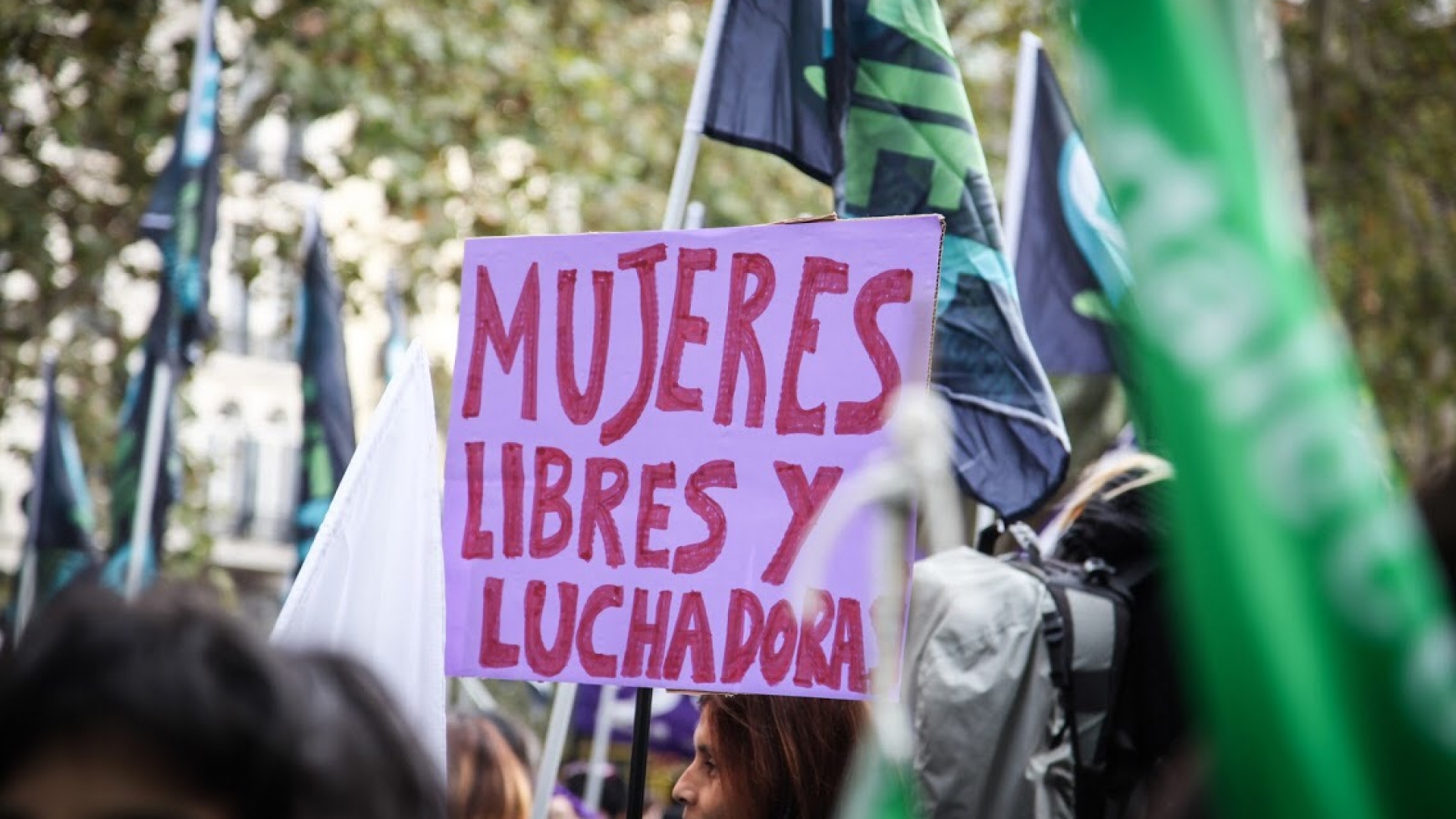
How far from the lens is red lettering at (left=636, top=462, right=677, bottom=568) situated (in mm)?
3510

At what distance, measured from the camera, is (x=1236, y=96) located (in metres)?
1.26

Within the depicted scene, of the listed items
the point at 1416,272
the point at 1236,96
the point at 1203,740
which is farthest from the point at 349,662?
the point at 1416,272

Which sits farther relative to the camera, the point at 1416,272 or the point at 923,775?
the point at 1416,272

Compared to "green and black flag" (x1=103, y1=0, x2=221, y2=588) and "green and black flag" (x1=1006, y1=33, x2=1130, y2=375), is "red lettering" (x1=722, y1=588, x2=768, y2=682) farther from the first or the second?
"green and black flag" (x1=103, y1=0, x2=221, y2=588)

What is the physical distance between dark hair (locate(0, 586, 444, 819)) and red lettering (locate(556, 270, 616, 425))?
2054mm

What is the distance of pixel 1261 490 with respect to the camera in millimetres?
1180

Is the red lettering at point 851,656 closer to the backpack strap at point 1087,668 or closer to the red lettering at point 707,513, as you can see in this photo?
the red lettering at point 707,513

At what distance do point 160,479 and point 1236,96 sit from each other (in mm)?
8080

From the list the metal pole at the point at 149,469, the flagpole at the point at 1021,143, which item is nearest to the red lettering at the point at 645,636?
the flagpole at the point at 1021,143

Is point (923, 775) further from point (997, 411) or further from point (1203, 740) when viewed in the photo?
point (1203, 740)

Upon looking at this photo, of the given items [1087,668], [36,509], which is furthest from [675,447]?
[36,509]

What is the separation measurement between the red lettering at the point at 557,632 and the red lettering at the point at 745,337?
415mm

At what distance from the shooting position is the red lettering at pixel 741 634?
3.38m

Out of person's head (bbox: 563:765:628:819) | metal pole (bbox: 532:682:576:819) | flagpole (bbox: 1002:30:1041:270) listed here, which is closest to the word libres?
metal pole (bbox: 532:682:576:819)
